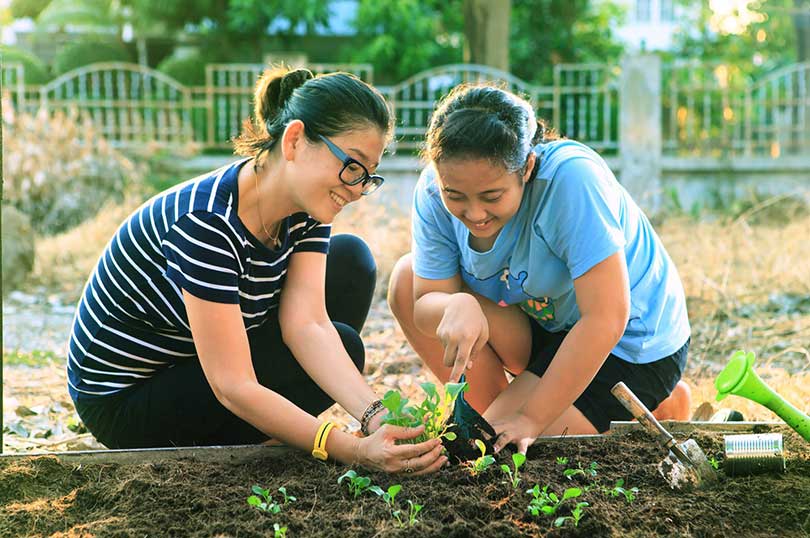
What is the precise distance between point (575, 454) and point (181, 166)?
879 centimetres

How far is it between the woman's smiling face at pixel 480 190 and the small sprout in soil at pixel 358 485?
0.70 meters

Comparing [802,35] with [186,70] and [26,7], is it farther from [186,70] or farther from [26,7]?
[26,7]

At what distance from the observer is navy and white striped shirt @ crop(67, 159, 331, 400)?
7.17 ft

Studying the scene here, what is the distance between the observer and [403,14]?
14.2 m

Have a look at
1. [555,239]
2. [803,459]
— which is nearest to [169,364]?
[555,239]

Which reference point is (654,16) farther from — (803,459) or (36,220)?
(803,459)

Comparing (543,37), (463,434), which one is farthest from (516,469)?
(543,37)

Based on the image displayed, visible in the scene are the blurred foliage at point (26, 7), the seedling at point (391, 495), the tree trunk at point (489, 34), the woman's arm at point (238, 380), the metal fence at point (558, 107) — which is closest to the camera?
the seedling at point (391, 495)

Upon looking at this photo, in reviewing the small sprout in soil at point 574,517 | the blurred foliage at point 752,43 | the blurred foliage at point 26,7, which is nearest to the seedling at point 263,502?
the small sprout in soil at point 574,517

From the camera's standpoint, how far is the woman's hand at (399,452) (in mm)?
2092

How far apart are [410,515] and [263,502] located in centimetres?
34

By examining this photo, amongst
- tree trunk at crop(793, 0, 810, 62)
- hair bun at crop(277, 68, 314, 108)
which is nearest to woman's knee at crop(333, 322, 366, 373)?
hair bun at crop(277, 68, 314, 108)

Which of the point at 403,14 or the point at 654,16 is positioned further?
the point at 654,16

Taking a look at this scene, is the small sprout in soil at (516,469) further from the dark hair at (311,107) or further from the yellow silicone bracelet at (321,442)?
the dark hair at (311,107)
